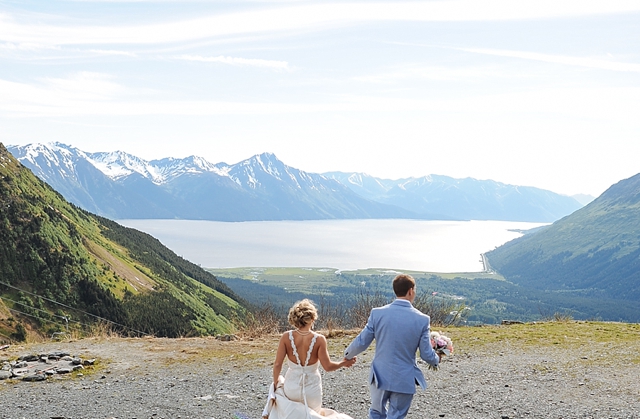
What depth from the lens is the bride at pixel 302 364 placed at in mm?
6180

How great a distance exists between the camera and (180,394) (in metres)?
9.91

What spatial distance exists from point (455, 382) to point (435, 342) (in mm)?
4454

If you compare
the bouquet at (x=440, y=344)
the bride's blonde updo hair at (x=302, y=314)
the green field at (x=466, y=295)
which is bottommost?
the green field at (x=466, y=295)

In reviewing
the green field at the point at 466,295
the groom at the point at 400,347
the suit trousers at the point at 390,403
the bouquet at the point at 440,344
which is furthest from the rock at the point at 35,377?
the green field at the point at 466,295

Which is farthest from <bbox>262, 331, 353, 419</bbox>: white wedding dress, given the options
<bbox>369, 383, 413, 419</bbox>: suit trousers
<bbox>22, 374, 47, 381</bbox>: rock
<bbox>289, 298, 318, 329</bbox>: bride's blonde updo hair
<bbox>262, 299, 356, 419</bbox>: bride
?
<bbox>22, 374, 47, 381</bbox>: rock

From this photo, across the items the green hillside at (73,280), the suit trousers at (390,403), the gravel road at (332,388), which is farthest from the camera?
the green hillside at (73,280)

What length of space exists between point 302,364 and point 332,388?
4.37 metres

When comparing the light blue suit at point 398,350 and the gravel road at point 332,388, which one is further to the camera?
the gravel road at point 332,388

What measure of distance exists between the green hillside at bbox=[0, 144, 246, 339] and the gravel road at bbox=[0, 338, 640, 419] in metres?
38.3

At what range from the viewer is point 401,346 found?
6199 millimetres

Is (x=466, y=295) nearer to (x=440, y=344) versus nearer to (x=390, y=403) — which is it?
(x=440, y=344)

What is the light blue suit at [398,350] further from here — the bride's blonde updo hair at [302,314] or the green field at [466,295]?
the green field at [466,295]

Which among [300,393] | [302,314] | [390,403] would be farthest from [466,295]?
[302,314]

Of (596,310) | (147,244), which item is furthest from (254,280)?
(596,310)
